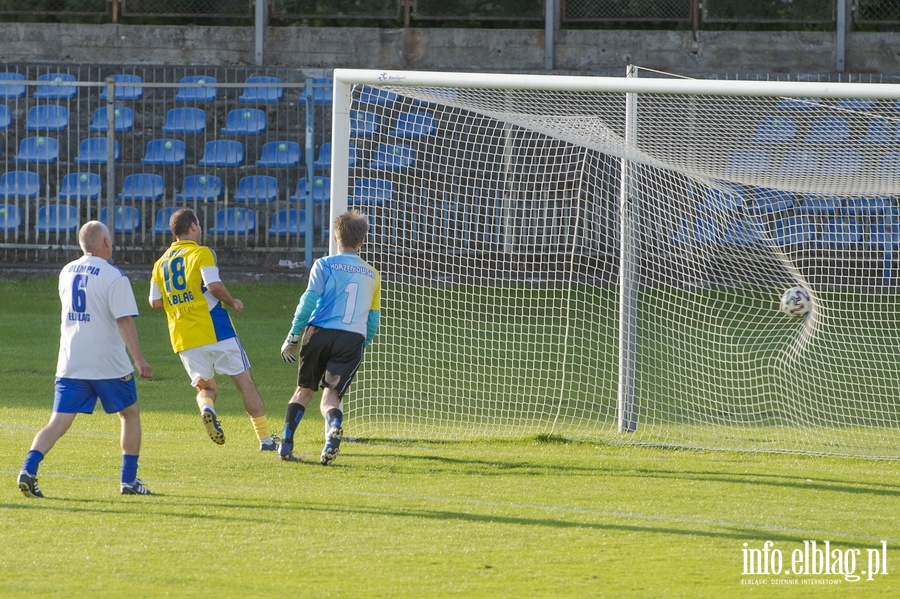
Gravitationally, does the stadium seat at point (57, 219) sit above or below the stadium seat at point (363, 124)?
below

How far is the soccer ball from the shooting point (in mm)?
8922

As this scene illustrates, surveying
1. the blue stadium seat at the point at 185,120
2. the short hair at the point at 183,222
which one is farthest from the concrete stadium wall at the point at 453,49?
the short hair at the point at 183,222

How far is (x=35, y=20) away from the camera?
19.3m

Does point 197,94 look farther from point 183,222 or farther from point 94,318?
point 94,318

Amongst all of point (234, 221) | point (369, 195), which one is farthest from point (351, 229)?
point (234, 221)

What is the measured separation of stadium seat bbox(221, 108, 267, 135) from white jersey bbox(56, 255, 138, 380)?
12.2 m

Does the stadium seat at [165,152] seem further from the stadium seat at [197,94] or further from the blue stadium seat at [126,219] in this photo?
the blue stadium seat at [126,219]

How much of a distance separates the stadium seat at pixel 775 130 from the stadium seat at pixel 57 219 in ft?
35.6

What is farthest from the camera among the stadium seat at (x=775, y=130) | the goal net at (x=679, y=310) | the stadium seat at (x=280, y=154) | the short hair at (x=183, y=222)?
the stadium seat at (x=280, y=154)

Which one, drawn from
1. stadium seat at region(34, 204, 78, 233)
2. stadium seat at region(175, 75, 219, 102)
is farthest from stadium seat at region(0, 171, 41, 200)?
stadium seat at region(175, 75, 219, 102)

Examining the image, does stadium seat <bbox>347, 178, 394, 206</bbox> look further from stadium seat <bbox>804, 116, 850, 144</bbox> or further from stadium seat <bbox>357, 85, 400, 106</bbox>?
stadium seat <bbox>804, 116, 850, 144</bbox>

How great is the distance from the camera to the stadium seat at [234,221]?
16.9 meters

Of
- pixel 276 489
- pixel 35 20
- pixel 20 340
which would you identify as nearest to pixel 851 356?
pixel 276 489

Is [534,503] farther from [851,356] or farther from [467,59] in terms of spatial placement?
[467,59]
